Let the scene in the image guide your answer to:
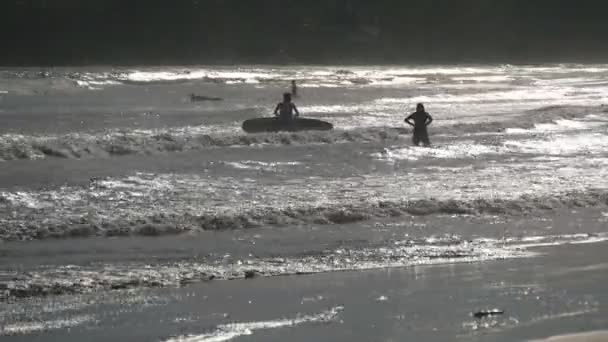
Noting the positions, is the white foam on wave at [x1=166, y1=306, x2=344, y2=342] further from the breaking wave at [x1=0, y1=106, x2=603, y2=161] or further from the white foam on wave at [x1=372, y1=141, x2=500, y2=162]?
the breaking wave at [x1=0, y1=106, x2=603, y2=161]

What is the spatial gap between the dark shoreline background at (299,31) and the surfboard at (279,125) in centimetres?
3552

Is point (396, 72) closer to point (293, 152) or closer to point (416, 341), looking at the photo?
point (293, 152)

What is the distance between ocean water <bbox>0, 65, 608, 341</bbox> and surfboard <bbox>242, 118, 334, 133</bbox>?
38 cm

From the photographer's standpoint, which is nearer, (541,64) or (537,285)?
(537,285)

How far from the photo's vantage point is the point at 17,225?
11859mm

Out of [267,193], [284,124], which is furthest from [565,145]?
[267,193]

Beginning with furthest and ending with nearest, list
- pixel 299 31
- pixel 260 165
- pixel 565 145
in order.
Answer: pixel 299 31, pixel 565 145, pixel 260 165

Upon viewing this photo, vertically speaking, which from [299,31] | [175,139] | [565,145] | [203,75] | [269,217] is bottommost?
[203,75]

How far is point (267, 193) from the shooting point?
14977 mm

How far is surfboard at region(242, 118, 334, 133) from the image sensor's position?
85.0 ft

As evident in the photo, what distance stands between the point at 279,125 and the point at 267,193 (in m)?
11.4

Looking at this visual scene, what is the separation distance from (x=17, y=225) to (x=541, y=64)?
6759 centimetres

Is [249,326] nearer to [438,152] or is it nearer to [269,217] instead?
[269,217]

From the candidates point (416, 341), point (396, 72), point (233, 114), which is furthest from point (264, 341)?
point (396, 72)
